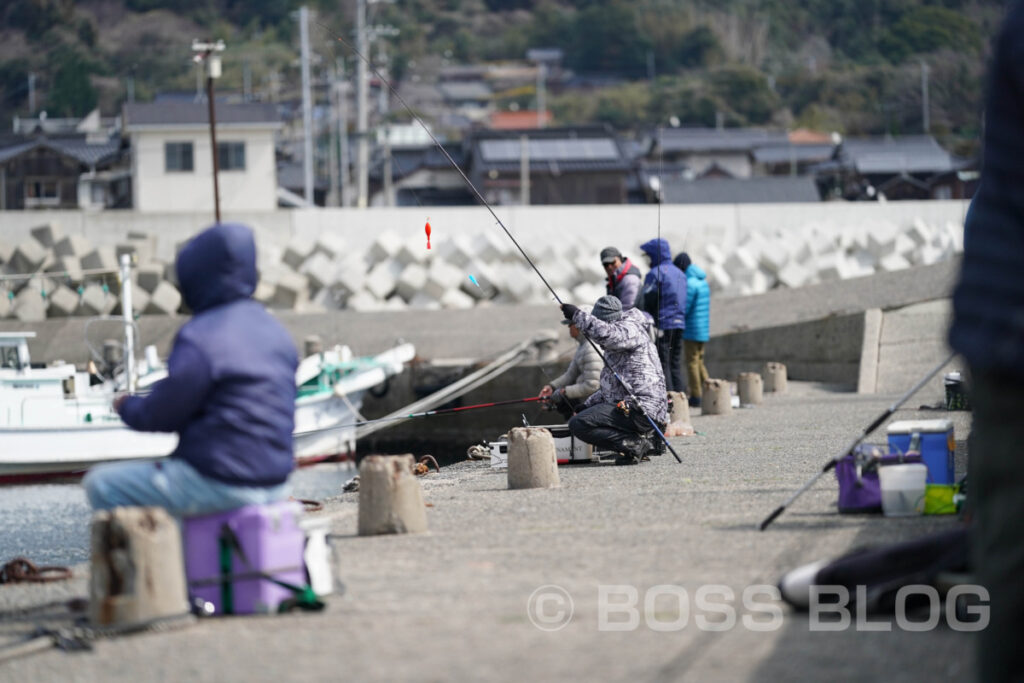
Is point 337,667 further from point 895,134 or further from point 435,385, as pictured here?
point 895,134

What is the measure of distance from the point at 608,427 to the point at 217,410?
4.79 meters

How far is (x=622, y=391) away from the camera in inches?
365

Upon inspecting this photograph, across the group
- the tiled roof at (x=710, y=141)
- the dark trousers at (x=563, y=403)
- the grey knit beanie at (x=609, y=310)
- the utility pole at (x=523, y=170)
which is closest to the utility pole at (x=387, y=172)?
the utility pole at (x=523, y=170)

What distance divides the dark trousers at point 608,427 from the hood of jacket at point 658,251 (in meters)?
3.20

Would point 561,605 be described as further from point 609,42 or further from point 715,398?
point 609,42

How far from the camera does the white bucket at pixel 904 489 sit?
246 inches

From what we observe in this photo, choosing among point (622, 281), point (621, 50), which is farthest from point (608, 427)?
point (621, 50)

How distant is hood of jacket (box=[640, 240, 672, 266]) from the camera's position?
12336 mm

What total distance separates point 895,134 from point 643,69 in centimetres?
2301

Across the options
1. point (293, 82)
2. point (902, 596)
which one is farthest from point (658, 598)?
point (293, 82)

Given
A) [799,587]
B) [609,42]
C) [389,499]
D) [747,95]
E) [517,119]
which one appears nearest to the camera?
[799,587]

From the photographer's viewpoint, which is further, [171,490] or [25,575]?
[25,575]

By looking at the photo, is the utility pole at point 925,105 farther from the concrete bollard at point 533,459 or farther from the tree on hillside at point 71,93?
the concrete bollard at point 533,459

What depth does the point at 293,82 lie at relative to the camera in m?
84.9
